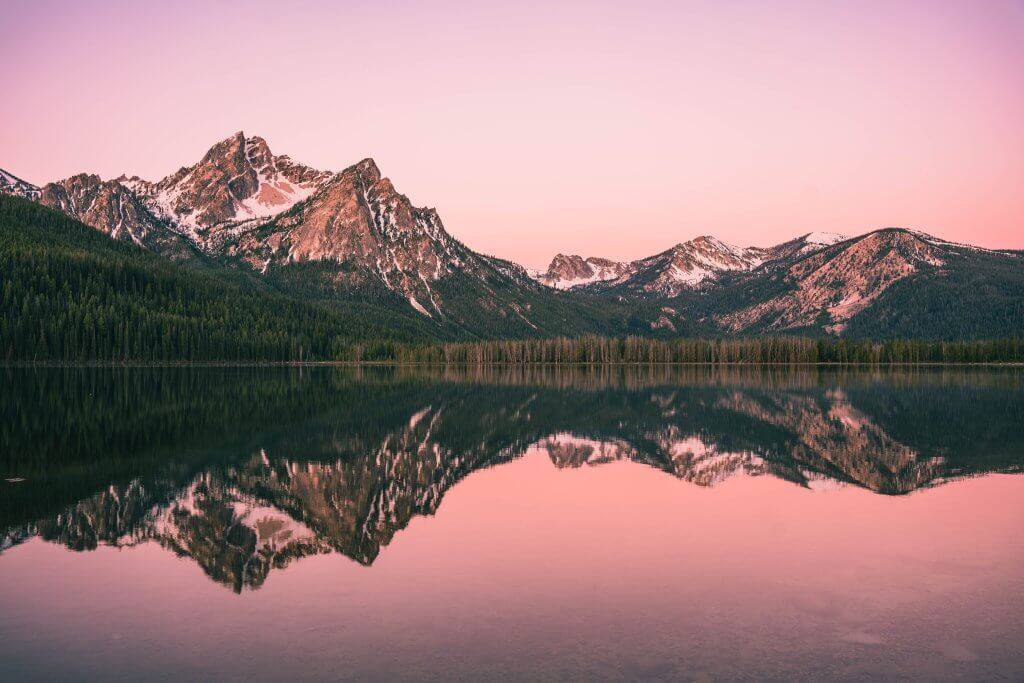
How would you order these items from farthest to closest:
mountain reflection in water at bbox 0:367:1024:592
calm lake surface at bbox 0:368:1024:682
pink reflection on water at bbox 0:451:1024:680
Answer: mountain reflection in water at bbox 0:367:1024:592 < calm lake surface at bbox 0:368:1024:682 < pink reflection on water at bbox 0:451:1024:680

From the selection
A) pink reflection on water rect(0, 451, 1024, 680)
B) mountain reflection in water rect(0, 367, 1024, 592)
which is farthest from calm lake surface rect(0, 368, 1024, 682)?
mountain reflection in water rect(0, 367, 1024, 592)

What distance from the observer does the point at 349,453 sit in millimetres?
42031

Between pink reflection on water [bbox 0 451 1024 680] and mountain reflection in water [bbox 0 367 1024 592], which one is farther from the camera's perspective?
mountain reflection in water [bbox 0 367 1024 592]

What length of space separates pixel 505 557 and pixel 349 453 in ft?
70.7

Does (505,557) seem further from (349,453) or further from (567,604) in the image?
(349,453)

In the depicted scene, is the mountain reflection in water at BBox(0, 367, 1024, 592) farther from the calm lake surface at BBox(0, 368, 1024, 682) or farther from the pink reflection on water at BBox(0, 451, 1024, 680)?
the pink reflection on water at BBox(0, 451, 1024, 680)

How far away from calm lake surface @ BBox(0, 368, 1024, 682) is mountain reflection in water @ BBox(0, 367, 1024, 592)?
0.81 ft

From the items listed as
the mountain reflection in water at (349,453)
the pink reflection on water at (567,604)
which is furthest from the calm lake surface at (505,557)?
the mountain reflection in water at (349,453)

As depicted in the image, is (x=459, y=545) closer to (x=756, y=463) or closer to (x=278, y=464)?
(x=278, y=464)

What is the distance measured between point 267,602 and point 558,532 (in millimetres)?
10551

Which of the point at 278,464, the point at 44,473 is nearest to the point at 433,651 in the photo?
the point at 278,464

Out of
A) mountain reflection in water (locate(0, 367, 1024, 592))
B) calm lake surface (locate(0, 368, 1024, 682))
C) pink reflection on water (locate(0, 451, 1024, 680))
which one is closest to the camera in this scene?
pink reflection on water (locate(0, 451, 1024, 680))

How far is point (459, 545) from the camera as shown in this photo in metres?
23.7

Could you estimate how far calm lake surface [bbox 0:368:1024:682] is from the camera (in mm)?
15023
